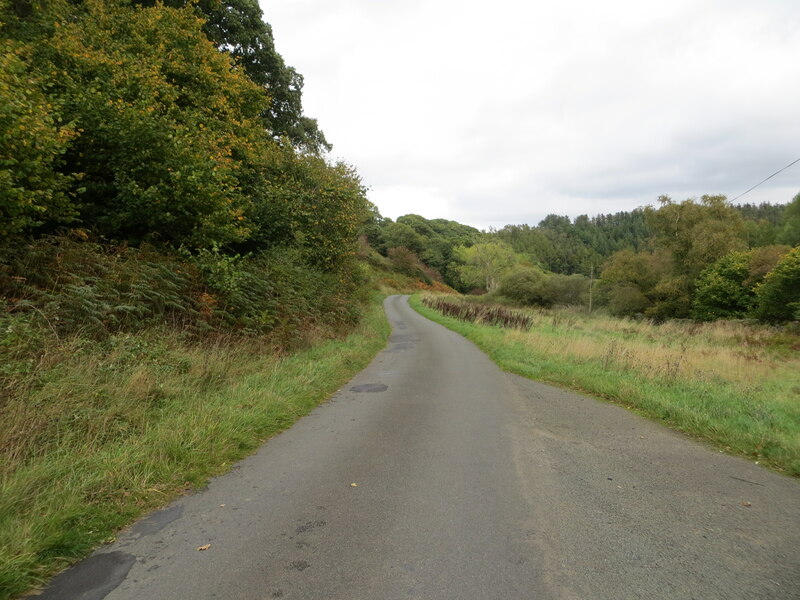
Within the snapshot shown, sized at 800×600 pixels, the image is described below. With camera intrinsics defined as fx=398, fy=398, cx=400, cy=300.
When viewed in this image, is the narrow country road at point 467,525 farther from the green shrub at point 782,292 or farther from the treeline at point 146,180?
the green shrub at point 782,292

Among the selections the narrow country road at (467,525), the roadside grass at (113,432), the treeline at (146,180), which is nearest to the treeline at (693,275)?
the narrow country road at (467,525)

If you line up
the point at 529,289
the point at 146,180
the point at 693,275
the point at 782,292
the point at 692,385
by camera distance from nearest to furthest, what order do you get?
the point at 692,385
the point at 146,180
the point at 782,292
the point at 693,275
the point at 529,289

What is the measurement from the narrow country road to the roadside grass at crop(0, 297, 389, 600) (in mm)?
273

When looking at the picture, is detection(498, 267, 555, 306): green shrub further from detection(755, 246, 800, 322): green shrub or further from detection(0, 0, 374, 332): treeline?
detection(0, 0, 374, 332): treeline

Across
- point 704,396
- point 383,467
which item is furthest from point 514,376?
point 383,467

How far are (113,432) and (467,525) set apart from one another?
158 inches

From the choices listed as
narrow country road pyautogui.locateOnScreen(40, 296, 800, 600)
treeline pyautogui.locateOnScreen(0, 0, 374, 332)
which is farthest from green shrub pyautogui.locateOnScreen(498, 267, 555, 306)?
narrow country road pyautogui.locateOnScreen(40, 296, 800, 600)

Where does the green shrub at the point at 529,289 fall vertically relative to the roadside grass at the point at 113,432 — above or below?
above

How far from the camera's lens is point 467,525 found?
10.8 feet

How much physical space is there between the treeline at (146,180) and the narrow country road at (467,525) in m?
4.72

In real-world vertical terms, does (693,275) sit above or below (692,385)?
above

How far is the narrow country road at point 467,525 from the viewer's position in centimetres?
262

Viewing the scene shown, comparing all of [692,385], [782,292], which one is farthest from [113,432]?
[782,292]

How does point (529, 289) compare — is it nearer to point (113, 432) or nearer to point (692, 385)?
point (692, 385)
